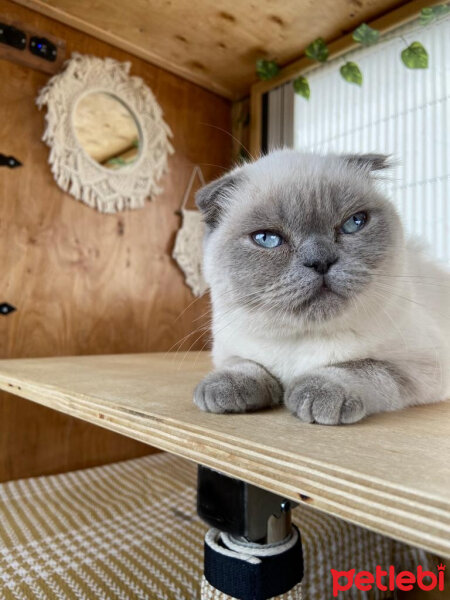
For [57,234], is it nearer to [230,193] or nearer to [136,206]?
[136,206]

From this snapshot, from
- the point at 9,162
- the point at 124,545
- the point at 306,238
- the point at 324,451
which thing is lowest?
the point at 124,545

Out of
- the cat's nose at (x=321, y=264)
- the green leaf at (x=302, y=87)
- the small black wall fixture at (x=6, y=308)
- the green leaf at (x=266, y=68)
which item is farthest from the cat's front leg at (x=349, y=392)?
the green leaf at (x=266, y=68)

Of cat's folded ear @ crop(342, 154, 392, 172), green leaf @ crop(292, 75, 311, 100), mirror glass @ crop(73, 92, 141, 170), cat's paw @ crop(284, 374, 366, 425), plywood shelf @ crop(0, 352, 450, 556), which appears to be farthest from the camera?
green leaf @ crop(292, 75, 311, 100)

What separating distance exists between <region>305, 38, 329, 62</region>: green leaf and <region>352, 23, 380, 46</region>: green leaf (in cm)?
20

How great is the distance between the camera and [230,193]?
94cm

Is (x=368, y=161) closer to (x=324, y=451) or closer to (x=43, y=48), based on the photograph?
(x=324, y=451)

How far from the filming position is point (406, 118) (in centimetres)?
223

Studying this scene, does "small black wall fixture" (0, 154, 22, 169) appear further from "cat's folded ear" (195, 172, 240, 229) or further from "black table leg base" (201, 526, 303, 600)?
"black table leg base" (201, 526, 303, 600)

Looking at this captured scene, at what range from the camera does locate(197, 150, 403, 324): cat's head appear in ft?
2.40

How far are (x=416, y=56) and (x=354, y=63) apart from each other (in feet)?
1.10

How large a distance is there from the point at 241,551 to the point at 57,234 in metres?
1.86

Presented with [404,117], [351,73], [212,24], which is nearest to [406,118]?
[404,117]

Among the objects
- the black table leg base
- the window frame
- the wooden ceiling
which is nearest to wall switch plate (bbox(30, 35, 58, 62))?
the wooden ceiling

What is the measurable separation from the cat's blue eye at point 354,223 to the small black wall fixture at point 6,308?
1739 mm
